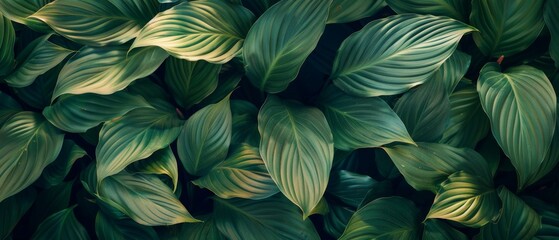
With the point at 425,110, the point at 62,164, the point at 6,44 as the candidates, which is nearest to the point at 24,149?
the point at 62,164

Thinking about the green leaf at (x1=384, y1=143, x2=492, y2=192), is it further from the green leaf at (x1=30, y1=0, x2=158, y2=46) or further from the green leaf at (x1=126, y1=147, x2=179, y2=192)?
the green leaf at (x1=30, y1=0, x2=158, y2=46)

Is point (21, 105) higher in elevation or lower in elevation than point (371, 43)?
lower

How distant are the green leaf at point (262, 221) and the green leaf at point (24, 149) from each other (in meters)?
0.37

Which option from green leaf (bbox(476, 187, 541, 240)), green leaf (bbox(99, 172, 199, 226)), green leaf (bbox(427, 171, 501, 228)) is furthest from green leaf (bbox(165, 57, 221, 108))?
green leaf (bbox(476, 187, 541, 240))

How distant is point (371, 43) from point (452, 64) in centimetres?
17

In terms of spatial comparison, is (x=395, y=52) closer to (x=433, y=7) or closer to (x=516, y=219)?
(x=433, y=7)

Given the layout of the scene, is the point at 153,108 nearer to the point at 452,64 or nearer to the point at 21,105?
the point at 21,105

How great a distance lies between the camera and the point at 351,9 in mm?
1161

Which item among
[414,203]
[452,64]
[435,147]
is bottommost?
A: [414,203]

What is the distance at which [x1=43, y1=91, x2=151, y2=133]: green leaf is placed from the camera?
1185 mm

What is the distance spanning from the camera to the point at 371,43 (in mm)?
1140

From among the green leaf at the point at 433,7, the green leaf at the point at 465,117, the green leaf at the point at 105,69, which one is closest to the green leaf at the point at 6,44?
the green leaf at the point at 105,69

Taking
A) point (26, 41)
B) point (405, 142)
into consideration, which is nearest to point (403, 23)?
point (405, 142)

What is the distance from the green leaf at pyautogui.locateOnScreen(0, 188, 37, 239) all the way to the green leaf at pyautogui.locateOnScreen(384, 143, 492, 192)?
79cm
